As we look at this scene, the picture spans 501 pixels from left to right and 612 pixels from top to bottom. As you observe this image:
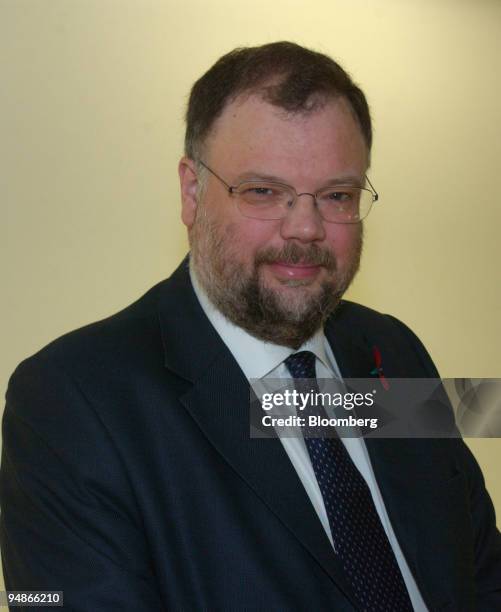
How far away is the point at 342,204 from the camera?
5.55 ft

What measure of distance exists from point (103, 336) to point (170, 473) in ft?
1.07

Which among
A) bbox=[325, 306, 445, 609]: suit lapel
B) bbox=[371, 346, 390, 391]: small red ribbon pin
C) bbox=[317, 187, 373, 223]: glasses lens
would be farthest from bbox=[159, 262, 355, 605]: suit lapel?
bbox=[371, 346, 390, 391]: small red ribbon pin

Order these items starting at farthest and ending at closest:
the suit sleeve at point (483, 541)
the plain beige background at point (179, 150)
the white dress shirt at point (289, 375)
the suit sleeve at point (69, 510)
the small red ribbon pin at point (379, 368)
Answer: the plain beige background at point (179, 150)
the small red ribbon pin at point (379, 368)
the suit sleeve at point (483, 541)
the white dress shirt at point (289, 375)
the suit sleeve at point (69, 510)

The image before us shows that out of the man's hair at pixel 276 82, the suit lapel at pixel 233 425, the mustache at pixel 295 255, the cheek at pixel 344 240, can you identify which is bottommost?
the suit lapel at pixel 233 425

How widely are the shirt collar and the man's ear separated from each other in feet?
0.53

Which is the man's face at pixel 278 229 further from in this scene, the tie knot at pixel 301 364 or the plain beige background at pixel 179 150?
the plain beige background at pixel 179 150

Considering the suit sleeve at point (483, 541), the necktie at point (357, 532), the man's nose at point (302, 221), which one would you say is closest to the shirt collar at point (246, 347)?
the necktie at point (357, 532)

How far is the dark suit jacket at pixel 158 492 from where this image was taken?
140cm

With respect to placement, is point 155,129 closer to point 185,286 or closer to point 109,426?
point 185,286

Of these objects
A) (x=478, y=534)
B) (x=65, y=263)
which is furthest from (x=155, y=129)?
(x=478, y=534)

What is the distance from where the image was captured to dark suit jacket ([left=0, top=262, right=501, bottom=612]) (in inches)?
55.1

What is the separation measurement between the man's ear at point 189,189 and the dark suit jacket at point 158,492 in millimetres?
248

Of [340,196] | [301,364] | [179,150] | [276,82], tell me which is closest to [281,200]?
[340,196]

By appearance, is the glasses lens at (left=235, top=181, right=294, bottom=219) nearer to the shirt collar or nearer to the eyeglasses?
the eyeglasses
